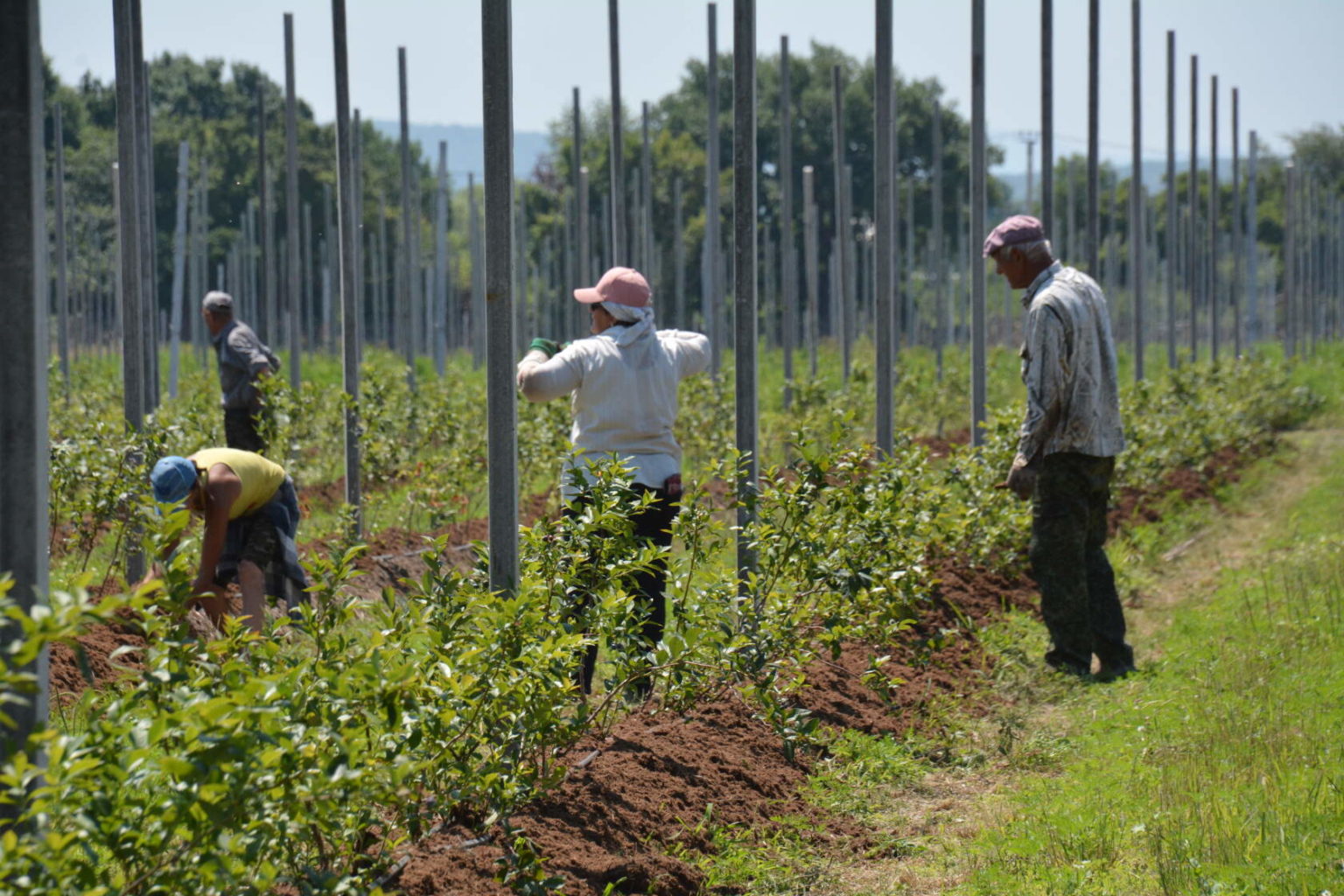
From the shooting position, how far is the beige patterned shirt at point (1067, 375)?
248 inches

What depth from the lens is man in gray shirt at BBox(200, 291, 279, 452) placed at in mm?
9508

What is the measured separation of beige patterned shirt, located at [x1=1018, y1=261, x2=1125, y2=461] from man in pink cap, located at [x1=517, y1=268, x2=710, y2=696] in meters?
1.54

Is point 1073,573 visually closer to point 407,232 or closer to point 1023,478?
point 1023,478

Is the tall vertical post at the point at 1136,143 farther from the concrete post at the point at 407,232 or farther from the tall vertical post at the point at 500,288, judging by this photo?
the tall vertical post at the point at 500,288

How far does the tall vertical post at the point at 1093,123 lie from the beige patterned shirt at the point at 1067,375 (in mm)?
5308

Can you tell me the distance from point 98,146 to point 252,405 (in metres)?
33.7

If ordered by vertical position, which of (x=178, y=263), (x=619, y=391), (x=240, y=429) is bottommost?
(x=240, y=429)

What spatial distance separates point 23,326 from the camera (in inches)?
105

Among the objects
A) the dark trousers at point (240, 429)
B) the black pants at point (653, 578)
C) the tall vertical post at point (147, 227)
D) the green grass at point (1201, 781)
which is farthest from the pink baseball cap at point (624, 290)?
the dark trousers at point (240, 429)

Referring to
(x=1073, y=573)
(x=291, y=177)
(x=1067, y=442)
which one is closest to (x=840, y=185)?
(x=291, y=177)

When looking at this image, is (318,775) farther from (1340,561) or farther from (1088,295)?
(1340,561)

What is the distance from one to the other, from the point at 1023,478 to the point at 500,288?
10.2ft

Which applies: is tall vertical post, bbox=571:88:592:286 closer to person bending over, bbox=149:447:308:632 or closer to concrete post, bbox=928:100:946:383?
concrete post, bbox=928:100:946:383

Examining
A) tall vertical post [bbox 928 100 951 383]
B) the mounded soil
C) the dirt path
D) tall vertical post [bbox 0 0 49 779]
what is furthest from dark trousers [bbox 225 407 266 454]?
tall vertical post [bbox 928 100 951 383]
